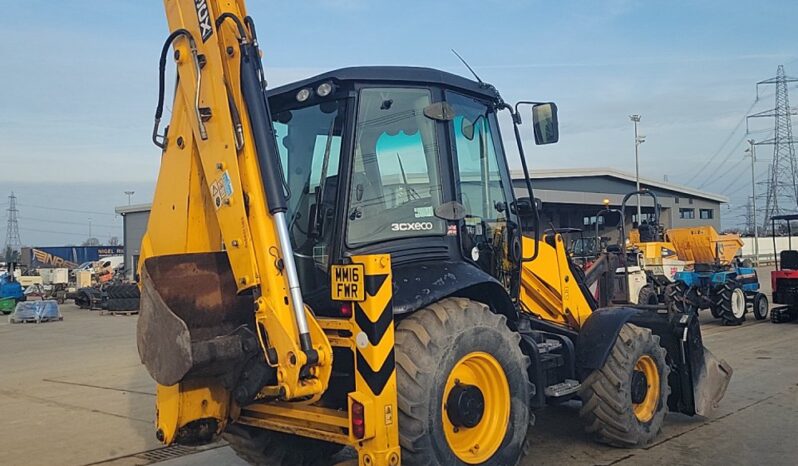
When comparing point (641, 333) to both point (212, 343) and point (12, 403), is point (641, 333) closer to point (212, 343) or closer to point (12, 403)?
point (212, 343)

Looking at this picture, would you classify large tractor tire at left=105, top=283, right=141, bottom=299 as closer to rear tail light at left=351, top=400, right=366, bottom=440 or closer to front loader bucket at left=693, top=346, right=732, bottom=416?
front loader bucket at left=693, top=346, right=732, bottom=416

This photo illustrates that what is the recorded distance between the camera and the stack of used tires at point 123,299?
88.3ft

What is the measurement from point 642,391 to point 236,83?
4354 mm

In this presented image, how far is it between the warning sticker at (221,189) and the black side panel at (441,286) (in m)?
1.15

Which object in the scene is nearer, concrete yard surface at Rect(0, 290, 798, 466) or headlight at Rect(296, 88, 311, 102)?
headlight at Rect(296, 88, 311, 102)

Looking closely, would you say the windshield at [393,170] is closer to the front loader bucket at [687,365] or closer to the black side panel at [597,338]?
the black side panel at [597,338]

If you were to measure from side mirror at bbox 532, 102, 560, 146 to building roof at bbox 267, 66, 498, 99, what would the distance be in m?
0.66

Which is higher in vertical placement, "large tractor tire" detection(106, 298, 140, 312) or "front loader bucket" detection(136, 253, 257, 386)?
"front loader bucket" detection(136, 253, 257, 386)

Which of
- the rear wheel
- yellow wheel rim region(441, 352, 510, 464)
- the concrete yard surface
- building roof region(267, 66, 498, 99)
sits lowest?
the concrete yard surface

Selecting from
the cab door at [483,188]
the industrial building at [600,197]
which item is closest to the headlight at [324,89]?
the cab door at [483,188]

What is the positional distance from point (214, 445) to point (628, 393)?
3814 mm

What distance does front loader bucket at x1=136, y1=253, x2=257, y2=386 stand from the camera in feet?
13.5

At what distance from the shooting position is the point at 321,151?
5020mm

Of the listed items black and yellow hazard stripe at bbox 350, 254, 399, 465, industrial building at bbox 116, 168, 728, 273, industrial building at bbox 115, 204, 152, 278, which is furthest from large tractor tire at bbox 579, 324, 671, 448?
industrial building at bbox 115, 204, 152, 278
